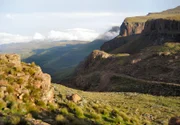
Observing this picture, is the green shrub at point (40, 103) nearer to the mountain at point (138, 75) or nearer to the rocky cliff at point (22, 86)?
the rocky cliff at point (22, 86)

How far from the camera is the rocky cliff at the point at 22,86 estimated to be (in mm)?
18430

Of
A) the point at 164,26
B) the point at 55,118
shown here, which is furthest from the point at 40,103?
the point at 164,26

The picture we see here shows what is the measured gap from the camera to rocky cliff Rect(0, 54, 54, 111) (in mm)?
18430

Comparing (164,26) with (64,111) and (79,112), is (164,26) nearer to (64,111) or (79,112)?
(79,112)

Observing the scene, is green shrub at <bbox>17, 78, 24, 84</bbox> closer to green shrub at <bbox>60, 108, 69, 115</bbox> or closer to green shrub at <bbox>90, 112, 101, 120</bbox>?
green shrub at <bbox>60, 108, 69, 115</bbox>

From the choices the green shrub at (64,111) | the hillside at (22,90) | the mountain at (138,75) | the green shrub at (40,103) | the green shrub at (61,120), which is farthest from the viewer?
the mountain at (138,75)

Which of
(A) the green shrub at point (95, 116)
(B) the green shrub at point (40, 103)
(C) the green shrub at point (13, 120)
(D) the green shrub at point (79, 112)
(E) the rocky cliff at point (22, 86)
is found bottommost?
(A) the green shrub at point (95, 116)

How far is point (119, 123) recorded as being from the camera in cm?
2203

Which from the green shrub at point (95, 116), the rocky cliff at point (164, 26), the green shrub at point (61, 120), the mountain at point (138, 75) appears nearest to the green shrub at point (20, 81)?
the green shrub at point (61, 120)

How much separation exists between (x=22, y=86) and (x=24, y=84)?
37 centimetres

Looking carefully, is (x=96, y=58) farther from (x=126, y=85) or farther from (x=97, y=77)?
(x=126, y=85)

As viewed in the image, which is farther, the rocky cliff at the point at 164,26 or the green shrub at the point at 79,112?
the rocky cliff at the point at 164,26

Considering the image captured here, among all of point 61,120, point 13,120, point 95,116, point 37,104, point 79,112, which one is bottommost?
point 95,116

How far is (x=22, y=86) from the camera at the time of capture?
782 inches
